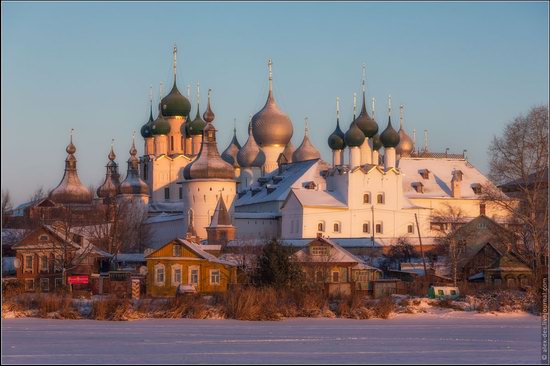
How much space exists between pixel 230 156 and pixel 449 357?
55.6 meters

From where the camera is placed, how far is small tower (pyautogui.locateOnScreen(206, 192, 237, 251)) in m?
60.9

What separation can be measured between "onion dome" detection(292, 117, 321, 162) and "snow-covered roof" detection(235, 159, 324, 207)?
59.0 inches

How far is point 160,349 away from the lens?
24734 millimetres

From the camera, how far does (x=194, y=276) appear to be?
42.7m

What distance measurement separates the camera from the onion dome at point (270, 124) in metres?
75.2

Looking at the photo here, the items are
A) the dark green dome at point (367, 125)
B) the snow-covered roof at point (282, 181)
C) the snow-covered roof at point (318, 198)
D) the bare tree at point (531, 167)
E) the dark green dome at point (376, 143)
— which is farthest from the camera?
the dark green dome at point (376, 143)

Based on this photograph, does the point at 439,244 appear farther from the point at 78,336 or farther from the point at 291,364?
the point at 291,364

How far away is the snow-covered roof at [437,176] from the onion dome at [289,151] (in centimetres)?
743

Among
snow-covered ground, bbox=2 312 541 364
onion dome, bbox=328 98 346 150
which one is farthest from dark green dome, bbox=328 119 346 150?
snow-covered ground, bbox=2 312 541 364

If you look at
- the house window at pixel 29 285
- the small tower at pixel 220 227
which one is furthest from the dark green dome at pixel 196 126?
the house window at pixel 29 285

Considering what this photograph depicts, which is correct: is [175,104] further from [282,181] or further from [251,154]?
[282,181]

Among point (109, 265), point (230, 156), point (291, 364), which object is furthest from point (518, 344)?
point (230, 156)

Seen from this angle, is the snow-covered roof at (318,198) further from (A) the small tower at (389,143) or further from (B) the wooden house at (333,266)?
(B) the wooden house at (333,266)

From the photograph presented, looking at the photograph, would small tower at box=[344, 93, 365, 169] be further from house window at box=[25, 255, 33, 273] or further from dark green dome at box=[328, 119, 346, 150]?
house window at box=[25, 255, 33, 273]
